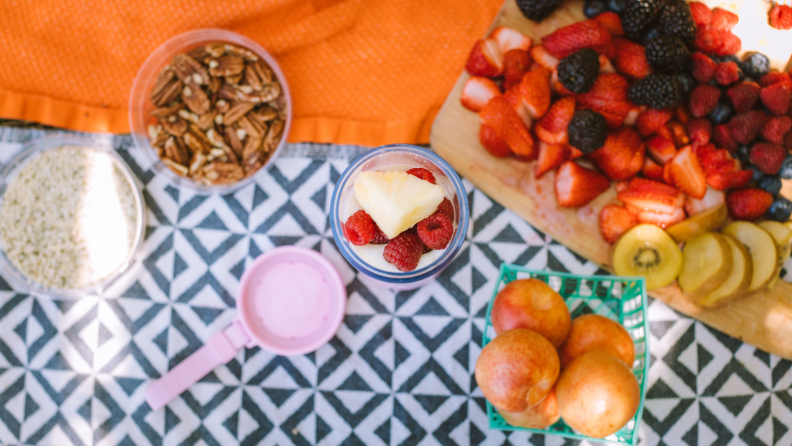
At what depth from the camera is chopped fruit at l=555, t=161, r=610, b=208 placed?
115cm

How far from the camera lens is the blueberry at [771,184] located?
1156mm

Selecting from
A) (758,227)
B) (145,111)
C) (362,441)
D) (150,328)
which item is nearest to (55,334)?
(150,328)

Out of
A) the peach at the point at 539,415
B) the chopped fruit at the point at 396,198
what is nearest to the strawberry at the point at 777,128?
the peach at the point at 539,415

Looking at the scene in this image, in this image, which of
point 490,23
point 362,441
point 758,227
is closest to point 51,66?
point 490,23

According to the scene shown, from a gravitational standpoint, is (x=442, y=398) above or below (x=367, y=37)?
below

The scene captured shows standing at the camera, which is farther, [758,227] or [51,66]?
[51,66]

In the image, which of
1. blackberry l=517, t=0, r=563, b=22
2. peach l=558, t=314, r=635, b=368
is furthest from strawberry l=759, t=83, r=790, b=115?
peach l=558, t=314, r=635, b=368

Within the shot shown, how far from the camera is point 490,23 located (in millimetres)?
1269

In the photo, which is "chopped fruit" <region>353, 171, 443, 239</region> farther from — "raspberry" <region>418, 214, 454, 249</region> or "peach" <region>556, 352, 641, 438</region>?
"peach" <region>556, 352, 641, 438</region>

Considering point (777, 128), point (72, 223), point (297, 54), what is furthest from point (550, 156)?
point (72, 223)

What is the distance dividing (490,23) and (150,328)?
1.18 meters

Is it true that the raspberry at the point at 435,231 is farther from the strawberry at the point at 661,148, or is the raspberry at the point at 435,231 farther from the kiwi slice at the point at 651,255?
the strawberry at the point at 661,148

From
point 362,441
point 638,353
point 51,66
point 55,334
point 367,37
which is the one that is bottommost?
point 362,441

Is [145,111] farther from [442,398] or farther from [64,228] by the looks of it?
[442,398]
